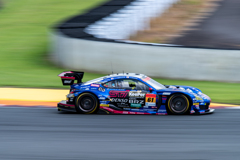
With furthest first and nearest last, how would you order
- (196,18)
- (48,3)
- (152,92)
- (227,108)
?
(48,3) → (196,18) → (227,108) → (152,92)

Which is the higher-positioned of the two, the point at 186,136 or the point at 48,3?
the point at 48,3

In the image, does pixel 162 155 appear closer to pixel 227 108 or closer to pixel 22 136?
pixel 22 136

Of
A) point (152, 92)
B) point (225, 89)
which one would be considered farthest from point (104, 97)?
point (225, 89)

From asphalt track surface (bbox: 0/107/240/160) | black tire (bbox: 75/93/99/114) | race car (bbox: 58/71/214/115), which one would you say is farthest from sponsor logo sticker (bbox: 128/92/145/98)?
black tire (bbox: 75/93/99/114)

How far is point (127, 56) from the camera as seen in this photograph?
613 inches

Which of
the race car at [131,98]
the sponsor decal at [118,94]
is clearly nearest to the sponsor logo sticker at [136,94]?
the race car at [131,98]

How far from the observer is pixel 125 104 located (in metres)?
9.77

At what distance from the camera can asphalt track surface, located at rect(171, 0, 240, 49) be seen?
19.8 meters

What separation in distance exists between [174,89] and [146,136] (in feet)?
7.49

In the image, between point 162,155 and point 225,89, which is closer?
point 162,155

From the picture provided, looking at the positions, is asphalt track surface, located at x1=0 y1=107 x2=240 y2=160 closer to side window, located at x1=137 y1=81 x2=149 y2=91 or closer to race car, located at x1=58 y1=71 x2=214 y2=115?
race car, located at x1=58 y1=71 x2=214 y2=115

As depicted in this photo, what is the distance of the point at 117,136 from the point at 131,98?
6.39 feet

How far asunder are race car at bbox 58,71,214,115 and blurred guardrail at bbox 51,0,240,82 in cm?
475

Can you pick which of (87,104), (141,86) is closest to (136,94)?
(141,86)
